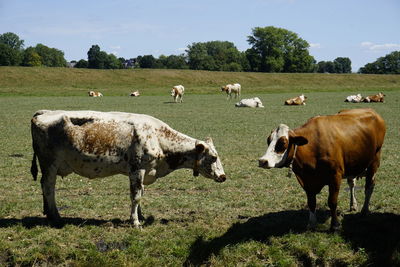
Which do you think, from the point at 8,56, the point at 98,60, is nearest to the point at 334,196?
the point at 8,56

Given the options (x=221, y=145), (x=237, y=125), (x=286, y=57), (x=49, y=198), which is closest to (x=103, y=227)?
(x=49, y=198)

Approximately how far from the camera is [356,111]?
8867mm

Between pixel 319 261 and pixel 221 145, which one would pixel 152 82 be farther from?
pixel 319 261

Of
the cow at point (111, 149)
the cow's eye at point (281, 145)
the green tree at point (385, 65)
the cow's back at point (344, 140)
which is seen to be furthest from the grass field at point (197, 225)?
the green tree at point (385, 65)

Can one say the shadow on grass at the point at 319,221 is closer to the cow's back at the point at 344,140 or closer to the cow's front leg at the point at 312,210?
the cow's front leg at the point at 312,210

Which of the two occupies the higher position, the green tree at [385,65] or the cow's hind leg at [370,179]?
the green tree at [385,65]

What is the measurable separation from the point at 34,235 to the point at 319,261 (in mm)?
5077

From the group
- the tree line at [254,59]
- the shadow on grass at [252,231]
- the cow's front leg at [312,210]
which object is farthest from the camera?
the tree line at [254,59]

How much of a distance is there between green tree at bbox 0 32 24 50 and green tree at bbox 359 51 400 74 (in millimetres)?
150652

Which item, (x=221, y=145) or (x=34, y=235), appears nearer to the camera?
(x=34, y=235)

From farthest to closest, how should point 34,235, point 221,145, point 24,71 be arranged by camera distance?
point 24,71, point 221,145, point 34,235

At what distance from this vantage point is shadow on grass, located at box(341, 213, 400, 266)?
7015mm

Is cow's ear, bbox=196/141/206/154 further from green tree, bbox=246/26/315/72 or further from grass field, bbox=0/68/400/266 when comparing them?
green tree, bbox=246/26/315/72

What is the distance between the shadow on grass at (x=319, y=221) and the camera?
709cm
